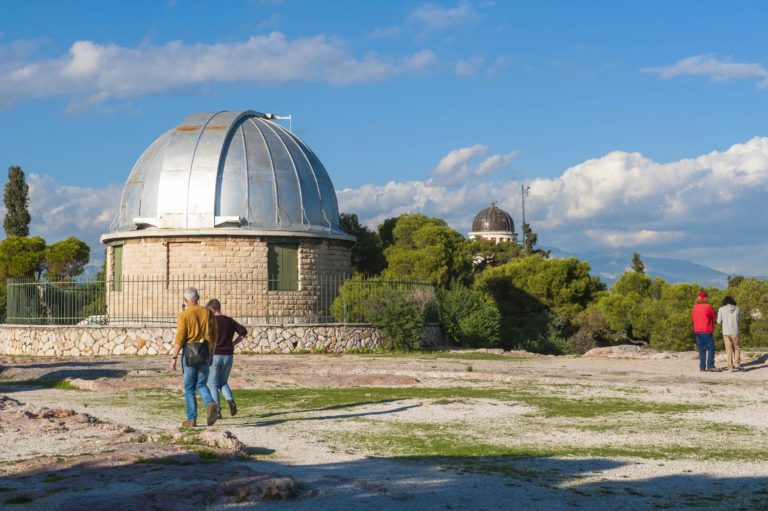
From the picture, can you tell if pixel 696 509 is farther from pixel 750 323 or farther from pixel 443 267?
pixel 443 267

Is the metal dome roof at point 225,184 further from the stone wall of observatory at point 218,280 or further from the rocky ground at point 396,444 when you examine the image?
the rocky ground at point 396,444

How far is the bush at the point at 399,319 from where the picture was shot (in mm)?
25172

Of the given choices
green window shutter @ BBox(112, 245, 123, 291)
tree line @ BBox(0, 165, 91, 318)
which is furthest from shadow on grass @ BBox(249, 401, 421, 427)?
tree line @ BBox(0, 165, 91, 318)

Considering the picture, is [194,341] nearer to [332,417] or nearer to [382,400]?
[332,417]

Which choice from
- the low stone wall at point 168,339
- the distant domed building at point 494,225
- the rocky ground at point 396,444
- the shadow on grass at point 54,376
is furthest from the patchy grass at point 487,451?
the distant domed building at point 494,225

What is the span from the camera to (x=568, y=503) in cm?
632

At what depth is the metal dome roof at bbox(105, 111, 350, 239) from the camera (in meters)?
27.6

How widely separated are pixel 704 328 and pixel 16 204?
127 feet

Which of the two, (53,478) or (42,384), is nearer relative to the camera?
(53,478)

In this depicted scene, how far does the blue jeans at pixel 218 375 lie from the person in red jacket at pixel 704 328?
1012 cm

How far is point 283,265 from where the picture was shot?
91.1ft

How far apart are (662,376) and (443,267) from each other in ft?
59.6

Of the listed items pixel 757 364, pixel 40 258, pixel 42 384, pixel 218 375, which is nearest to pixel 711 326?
pixel 757 364

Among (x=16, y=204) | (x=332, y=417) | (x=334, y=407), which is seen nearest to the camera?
(x=332, y=417)
